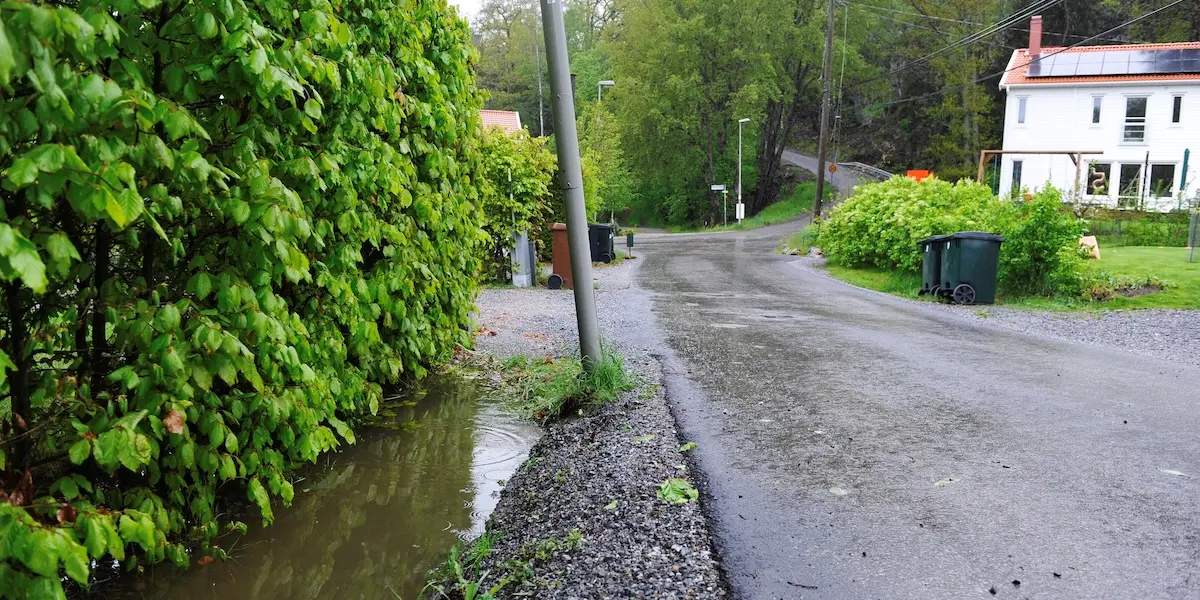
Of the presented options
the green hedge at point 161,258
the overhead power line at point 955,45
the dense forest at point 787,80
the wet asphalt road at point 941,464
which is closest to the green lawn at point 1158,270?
the wet asphalt road at point 941,464

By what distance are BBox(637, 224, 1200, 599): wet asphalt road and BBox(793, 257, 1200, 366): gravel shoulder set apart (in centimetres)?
66

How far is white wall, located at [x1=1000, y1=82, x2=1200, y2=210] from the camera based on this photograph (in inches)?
1380

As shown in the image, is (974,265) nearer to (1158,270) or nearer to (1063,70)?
(1158,270)

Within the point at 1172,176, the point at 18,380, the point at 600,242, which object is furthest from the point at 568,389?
the point at 1172,176

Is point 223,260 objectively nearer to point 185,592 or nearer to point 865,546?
point 185,592

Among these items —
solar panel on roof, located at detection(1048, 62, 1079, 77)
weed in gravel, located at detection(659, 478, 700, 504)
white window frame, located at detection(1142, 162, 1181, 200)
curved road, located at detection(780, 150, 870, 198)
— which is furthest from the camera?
curved road, located at detection(780, 150, 870, 198)

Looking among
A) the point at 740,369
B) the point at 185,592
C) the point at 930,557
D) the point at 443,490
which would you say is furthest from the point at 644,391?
the point at 185,592

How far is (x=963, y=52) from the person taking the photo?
51906mm

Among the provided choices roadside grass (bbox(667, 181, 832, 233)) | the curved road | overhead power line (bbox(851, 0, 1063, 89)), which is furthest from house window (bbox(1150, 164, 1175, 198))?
roadside grass (bbox(667, 181, 832, 233))

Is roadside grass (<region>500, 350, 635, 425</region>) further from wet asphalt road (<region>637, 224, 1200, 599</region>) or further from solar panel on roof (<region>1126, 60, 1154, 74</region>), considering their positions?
solar panel on roof (<region>1126, 60, 1154, 74</region>)

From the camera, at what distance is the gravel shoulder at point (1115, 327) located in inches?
372

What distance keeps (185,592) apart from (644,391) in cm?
379

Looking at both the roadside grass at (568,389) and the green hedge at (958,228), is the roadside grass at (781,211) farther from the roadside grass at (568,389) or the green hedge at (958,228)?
the roadside grass at (568,389)

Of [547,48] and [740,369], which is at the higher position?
[547,48]
